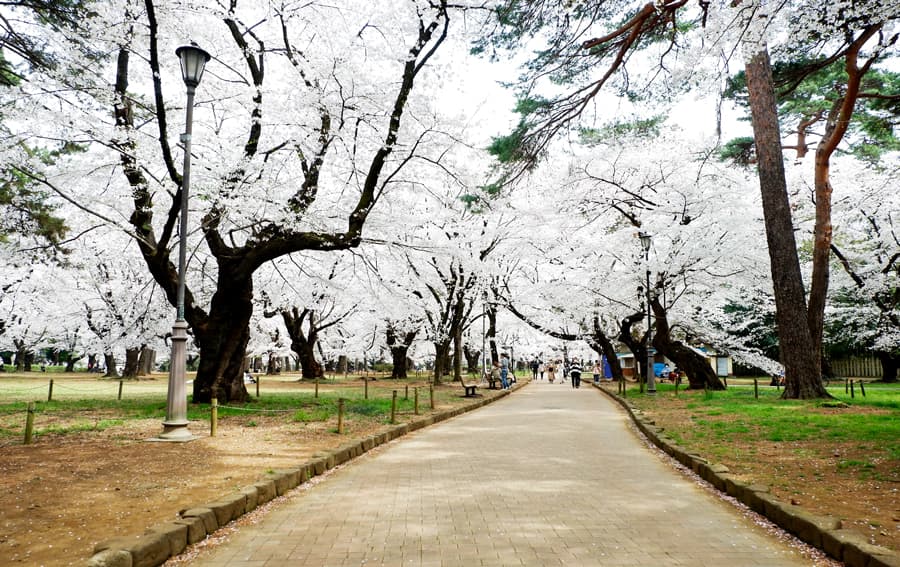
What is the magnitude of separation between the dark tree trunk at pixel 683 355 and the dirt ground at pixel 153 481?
48.9ft

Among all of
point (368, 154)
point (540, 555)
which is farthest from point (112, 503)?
point (368, 154)

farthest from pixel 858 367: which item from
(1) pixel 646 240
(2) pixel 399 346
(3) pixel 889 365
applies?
(2) pixel 399 346

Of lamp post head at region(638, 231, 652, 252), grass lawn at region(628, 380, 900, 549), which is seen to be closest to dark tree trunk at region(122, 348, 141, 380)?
lamp post head at region(638, 231, 652, 252)

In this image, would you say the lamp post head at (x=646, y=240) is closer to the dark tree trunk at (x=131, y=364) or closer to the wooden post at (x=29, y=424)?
the wooden post at (x=29, y=424)

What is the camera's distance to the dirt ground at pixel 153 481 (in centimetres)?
430

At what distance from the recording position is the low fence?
35844 millimetres

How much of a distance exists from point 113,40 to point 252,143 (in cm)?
346

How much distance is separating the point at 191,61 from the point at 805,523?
32.2 feet

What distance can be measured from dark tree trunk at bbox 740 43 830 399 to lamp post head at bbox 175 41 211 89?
13.0m

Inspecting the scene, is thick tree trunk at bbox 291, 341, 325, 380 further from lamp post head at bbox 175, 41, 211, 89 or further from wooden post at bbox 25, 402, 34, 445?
lamp post head at bbox 175, 41, 211, 89

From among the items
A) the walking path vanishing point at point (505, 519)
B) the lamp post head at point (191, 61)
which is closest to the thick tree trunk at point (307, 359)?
the lamp post head at point (191, 61)

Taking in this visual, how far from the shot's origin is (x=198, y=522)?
4.46 metres

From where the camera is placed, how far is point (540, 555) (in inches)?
159

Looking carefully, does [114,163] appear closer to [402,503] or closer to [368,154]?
[368,154]
